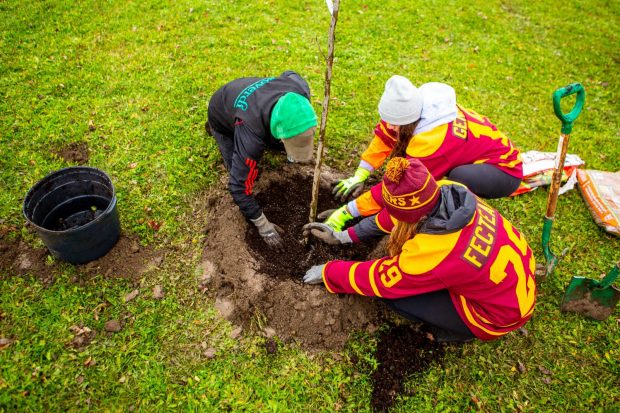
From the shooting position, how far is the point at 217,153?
4.44m

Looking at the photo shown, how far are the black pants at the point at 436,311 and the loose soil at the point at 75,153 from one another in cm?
356

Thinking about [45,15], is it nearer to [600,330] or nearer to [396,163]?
[396,163]

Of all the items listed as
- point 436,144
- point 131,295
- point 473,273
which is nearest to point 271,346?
point 131,295

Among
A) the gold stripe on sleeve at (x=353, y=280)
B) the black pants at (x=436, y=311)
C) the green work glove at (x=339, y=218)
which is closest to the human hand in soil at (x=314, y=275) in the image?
the gold stripe on sleeve at (x=353, y=280)

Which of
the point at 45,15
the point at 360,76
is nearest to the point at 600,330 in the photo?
the point at 360,76

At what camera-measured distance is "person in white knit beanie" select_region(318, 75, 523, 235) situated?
324 centimetres

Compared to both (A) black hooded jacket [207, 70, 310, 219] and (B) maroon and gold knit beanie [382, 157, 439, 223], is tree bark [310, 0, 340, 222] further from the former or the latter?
(B) maroon and gold knit beanie [382, 157, 439, 223]

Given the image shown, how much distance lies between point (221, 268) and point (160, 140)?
1.96 meters

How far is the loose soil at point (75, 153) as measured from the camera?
428cm

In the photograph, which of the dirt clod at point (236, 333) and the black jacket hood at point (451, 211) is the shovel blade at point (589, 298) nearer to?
the black jacket hood at point (451, 211)

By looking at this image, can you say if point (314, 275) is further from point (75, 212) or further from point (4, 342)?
point (4, 342)

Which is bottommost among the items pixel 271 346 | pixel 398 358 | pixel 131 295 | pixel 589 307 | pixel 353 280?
pixel 589 307

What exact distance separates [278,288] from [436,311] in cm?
129

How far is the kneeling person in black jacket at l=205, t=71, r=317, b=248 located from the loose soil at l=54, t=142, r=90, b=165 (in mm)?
1861
